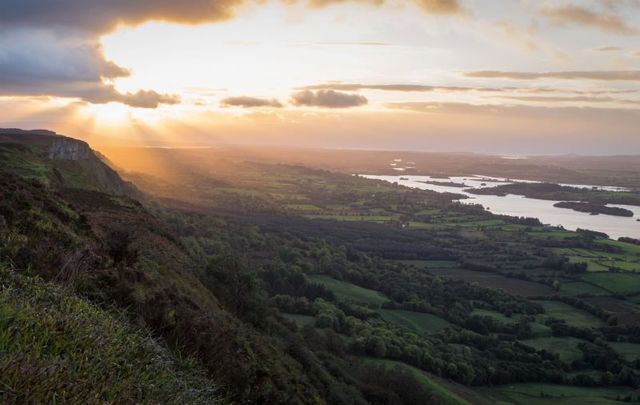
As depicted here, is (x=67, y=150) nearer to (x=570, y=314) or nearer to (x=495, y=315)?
(x=495, y=315)

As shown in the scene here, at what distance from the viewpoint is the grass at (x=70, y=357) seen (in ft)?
16.3

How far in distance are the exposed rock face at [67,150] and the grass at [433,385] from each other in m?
43.8

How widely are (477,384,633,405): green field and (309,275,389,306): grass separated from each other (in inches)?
1109

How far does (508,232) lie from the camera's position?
173500mm

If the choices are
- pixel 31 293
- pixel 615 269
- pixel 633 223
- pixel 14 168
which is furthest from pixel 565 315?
pixel 633 223

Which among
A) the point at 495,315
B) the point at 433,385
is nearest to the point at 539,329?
the point at 495,315

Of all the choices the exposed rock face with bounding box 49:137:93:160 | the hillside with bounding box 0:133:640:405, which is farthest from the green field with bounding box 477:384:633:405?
the exposed rock face with bounding box 49:137:93:160

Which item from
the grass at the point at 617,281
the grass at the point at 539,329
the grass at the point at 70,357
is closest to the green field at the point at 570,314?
the grass at the point at 539,329

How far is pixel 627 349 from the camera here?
85.8 metres

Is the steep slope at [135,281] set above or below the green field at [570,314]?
above

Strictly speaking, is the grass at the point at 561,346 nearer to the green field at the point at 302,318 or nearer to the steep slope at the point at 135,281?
the green field at the point at 302,318

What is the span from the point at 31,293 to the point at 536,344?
9024cm

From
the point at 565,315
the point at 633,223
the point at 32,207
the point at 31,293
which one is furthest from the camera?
the point at 633,223

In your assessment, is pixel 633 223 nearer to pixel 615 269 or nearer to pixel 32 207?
pixel 615 269
